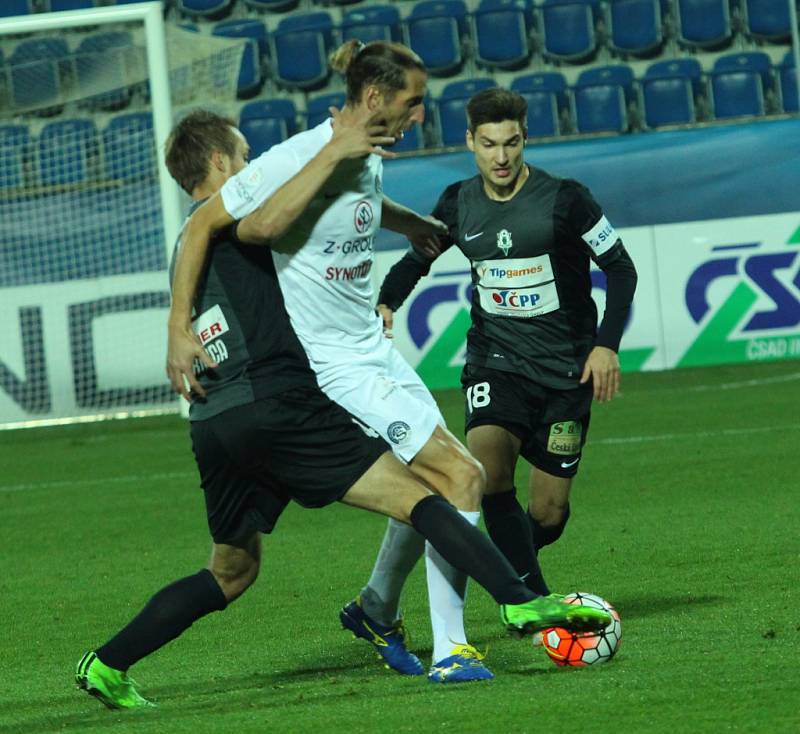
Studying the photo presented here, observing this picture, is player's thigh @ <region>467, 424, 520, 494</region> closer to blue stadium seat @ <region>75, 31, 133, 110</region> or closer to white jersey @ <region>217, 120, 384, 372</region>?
white jersey @ <region>217, 120, 384, 372</region>

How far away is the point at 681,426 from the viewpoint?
1099cm

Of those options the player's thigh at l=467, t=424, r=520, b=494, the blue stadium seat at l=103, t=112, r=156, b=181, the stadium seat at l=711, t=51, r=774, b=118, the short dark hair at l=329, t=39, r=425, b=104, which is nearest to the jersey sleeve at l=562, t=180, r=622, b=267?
the player's thigh at l=467, t=424, r=520, b=494

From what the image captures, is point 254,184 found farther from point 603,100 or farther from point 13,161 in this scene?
point 603,100

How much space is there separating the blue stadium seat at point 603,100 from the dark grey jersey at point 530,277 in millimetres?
10931

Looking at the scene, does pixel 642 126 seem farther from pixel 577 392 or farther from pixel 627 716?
pixel 627 716

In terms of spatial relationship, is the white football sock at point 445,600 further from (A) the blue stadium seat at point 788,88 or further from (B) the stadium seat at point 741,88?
Answer: (A) the blue stadium seat at point 788,88

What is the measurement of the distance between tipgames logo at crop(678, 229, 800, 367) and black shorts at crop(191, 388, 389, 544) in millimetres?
9209

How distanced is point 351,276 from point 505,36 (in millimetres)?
13141

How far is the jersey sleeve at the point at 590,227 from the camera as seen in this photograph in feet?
18.0

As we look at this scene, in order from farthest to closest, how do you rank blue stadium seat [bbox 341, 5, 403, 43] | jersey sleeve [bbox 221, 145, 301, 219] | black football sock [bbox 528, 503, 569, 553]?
blue stadium seat [bbox 341, 5, 403, 43] < black football sock [bbox 528, 503, 569, 553] < jersey sleeve [bbox 221, 145, 301, 219]

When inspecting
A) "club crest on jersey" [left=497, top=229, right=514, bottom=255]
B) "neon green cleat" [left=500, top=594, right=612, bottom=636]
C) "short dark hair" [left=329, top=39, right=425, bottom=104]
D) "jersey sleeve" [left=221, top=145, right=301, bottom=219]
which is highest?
"short dark hair" [left=329, top=39, right=425, bottom=104]

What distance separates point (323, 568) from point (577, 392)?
1.79 m

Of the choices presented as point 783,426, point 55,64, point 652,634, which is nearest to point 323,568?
point 652,634

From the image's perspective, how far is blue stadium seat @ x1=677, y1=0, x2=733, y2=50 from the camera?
17.1 meters
